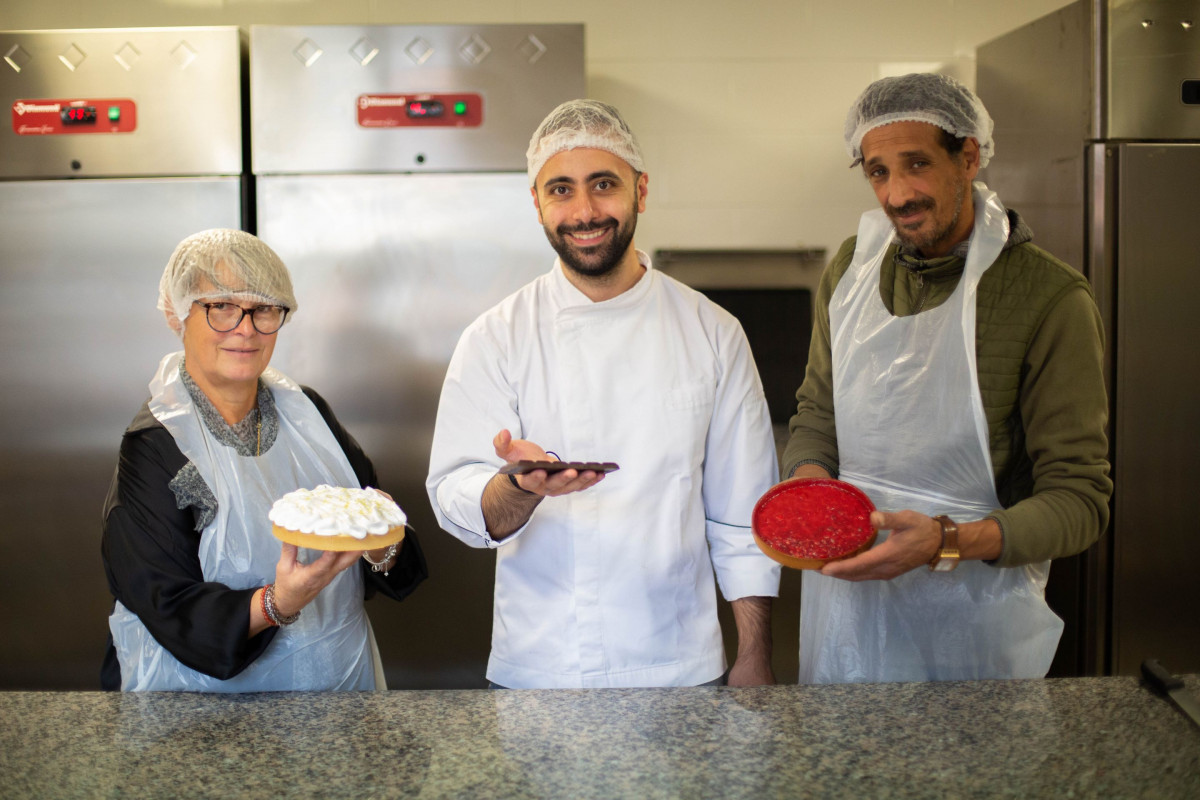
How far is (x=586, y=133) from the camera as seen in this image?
5.32 ft

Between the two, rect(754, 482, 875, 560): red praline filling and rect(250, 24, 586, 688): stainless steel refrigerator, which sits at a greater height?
rect(250, 24, 586, 688): stainless steel refrigerator

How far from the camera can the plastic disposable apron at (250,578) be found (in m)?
1.52

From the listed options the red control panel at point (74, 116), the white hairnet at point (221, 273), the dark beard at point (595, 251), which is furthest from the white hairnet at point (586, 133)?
the red control panel at point (74, 116)

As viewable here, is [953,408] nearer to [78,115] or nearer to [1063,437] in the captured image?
[1063,437]

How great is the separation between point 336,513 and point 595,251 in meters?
0.62

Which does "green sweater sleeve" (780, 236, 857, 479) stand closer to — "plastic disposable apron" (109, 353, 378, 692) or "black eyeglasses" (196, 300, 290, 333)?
"plastic disposable apron" (109, 353, 378, 692)

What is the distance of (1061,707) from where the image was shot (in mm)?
1216

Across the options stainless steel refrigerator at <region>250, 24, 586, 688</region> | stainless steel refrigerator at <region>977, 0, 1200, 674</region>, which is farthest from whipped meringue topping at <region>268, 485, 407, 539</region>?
stainless steel refrigerator at <region>977, 0, 1200, 674</region>

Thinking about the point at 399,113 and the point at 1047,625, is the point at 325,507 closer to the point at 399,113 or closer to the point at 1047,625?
the point at 1047,625

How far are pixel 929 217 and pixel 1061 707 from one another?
80 centimetres

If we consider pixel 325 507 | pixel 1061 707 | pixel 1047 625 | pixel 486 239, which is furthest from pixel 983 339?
pixel 486 239

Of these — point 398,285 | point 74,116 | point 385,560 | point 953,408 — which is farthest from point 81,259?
point 953,408

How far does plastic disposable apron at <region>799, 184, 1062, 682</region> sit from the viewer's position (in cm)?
160

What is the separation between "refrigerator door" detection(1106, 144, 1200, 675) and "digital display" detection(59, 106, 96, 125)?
252 centimetres
